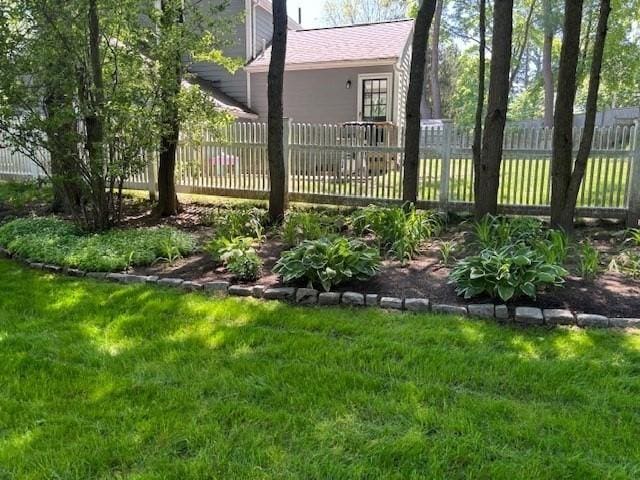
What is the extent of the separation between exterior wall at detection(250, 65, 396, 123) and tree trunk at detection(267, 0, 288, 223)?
724cm

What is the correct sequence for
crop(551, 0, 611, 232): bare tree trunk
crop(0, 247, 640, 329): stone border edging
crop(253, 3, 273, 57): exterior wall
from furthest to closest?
crop(253, 3, 273, 57): exterior wall
crop(551, 0, 611, 232): bare tree trunk
crop(0, 247, 640, 329): stone border edging

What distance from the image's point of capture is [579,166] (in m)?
5.20

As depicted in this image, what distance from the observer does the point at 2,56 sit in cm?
543

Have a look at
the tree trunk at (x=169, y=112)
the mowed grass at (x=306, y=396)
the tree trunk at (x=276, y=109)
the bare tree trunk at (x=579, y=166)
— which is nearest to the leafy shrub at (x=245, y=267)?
the mowed grass at (x=306, y=396)

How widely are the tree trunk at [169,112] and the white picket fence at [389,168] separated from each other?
31 centimetres

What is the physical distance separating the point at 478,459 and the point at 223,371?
57.2 inches

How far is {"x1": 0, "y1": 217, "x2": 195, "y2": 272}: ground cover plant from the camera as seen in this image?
17.1 feet

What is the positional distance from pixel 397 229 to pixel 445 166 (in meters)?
2.20

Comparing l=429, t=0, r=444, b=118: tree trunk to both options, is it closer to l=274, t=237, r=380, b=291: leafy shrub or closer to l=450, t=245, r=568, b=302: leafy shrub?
l=274, t=237, r=380, b=291: leafy shrub

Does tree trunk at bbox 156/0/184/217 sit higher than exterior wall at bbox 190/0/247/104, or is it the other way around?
exterior wall at bbox 190/0/247/104

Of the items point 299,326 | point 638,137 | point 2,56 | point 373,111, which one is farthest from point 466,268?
point 373,111

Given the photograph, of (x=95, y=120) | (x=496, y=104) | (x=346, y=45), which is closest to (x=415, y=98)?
(x=496, y=104)

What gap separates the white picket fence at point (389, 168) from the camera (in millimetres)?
6707

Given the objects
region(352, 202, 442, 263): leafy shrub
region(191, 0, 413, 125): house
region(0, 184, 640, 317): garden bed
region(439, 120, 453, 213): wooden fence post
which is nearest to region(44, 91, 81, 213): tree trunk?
region(0, 184, 640, 317): garden bed
